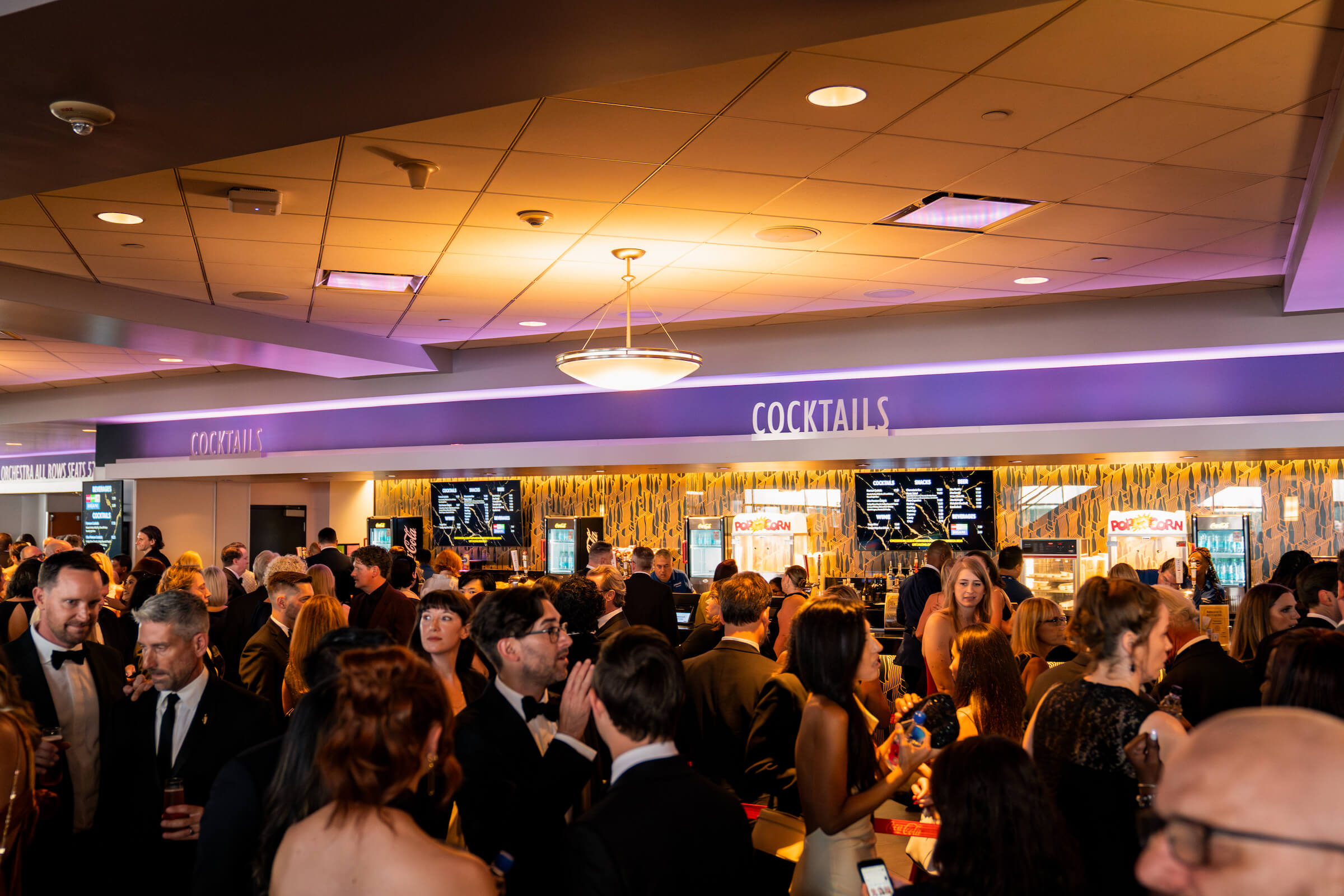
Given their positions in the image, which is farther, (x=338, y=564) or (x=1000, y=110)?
(x=338, y=564)

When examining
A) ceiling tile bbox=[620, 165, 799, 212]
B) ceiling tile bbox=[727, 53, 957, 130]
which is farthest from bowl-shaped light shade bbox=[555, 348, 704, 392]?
ceiling tile bbox=[727, 53, 957, 130]

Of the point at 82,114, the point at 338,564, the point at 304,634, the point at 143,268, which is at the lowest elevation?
the point at 304,634

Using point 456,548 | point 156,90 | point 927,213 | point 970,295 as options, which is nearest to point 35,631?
point 156,90

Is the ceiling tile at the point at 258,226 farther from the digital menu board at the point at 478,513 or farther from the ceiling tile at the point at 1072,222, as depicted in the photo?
the digital menu board at the point at 478,513

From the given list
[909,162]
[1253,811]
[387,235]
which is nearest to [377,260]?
[387,235]

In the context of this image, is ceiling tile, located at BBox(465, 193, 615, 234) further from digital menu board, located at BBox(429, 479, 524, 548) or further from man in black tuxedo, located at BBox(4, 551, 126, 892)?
digital menu board, located at BBox(429, 479, 524, 548)

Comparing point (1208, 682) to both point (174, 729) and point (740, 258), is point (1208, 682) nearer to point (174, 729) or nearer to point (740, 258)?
point (740, 258)

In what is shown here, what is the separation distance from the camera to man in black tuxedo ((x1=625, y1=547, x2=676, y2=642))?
6.48 metres

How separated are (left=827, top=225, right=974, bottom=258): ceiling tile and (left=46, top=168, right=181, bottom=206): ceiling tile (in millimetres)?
3456

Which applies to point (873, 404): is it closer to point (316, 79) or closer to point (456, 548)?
point (456, 548)

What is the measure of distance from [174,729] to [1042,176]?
417 centimetres

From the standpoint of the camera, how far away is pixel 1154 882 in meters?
1.06

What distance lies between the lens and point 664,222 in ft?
17.3

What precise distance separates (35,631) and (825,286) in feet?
16.8
